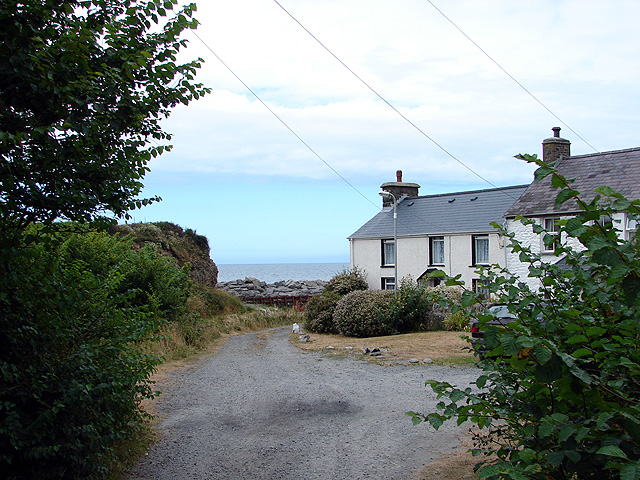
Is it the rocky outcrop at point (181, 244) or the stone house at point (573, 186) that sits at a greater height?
the stone house at point (573, 186)

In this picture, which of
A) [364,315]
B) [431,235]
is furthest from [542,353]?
[431,235]

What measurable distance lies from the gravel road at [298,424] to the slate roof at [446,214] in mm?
17519

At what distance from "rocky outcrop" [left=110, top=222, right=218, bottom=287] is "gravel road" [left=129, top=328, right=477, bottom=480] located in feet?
57.5

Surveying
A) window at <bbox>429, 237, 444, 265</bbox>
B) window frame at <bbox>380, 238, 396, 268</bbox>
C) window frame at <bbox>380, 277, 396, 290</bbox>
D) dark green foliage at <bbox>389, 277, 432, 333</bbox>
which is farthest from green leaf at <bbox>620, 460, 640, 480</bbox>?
window frame at <bbox>380, 238, 396, 268</bbox>

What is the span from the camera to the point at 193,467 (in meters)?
6.68

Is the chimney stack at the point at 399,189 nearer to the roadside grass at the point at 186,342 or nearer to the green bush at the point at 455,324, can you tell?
the roadside grass at the point at 186,342

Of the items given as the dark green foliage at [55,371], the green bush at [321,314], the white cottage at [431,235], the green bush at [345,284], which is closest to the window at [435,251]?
the white cottage at [431,235]

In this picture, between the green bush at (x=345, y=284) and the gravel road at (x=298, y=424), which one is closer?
the gravel road at (x=298, y=424)

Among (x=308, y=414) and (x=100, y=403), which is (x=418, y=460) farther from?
(x=100, y=403)

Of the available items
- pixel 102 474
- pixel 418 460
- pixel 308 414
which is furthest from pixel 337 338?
pixel 102 474

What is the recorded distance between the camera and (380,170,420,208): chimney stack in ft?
115

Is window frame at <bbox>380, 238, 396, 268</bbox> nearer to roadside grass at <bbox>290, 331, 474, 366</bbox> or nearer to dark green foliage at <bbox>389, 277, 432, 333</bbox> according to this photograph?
dark green foliage at <bbox>389, 277, 432, 333</bbox>

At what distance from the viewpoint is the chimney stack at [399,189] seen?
3506 centimetres

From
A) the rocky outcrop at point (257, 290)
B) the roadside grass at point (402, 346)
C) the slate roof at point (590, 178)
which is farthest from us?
the rocky outcrop at point (257, 290)
